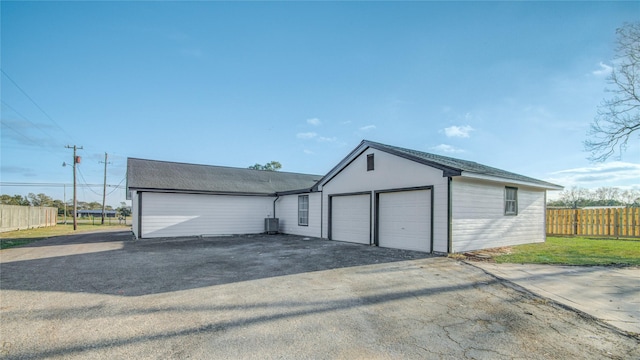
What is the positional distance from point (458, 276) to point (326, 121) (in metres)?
12.2

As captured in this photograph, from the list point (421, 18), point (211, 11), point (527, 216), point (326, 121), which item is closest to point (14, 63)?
point (211, 11)

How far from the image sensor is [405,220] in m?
10.7

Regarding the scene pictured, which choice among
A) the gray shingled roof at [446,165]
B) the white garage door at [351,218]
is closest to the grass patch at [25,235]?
the white garage door at [351,218]

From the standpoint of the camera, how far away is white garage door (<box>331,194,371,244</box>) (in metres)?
12.3

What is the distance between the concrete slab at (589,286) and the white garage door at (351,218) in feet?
16.1

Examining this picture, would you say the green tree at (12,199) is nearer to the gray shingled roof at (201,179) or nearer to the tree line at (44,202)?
the tree line at (44,202)

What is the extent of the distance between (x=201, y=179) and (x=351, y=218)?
9623 mm

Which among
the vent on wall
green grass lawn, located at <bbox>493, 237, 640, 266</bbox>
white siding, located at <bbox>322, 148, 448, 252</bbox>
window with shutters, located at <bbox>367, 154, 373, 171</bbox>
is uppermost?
window with shutters, located at <bbox>367, 154, 373, 171</bbox>

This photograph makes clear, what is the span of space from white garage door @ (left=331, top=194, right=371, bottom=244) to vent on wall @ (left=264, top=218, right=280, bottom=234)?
4.74m

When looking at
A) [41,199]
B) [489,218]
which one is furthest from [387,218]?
[41,199]

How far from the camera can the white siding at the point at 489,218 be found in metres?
9.55

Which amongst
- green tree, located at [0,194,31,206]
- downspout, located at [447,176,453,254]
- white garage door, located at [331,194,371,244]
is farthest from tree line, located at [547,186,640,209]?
green tree, located at [0,194,31,206]

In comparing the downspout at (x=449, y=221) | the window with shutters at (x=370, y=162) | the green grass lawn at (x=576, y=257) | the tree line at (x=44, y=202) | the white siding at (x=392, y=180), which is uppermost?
the window with shutters at (x=370, y=162)

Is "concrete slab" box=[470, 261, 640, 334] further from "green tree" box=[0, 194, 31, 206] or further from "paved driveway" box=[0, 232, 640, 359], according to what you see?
"green tree" box=[0, 194, 31, 206]
